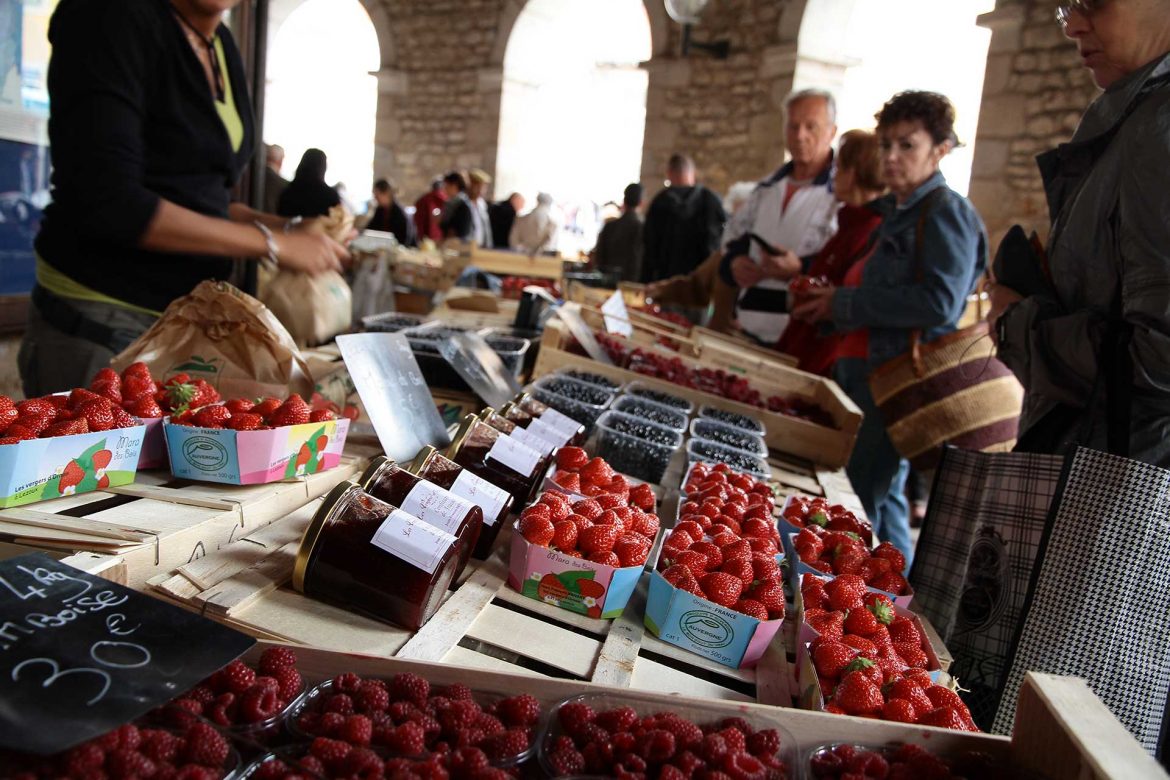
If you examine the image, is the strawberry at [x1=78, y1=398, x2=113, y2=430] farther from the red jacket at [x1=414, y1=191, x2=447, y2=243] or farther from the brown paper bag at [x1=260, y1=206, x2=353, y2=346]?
the red jacket at [x1=414, y1=191, x2=447, y2=243]

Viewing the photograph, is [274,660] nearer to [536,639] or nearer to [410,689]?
[410,689]

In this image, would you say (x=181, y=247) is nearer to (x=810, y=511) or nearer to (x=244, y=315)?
(x=244, y=315)

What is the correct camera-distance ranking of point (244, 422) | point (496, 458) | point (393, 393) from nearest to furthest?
1. point (244, 422)
2. point (496, 458)
3. point (393, 393)

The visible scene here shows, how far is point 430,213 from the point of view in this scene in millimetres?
10281

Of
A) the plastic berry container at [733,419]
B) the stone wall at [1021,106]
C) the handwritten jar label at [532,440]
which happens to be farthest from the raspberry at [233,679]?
the stone wall at [1021,106]

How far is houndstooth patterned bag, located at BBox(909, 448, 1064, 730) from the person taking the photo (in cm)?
169

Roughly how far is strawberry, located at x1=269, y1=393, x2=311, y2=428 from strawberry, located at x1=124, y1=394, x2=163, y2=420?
20 centimetres

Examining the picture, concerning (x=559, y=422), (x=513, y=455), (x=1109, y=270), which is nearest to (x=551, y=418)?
(x=559, y=422)

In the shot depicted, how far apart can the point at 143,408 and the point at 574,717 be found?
3.35 feet

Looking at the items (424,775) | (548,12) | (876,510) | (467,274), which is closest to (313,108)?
(548,12)

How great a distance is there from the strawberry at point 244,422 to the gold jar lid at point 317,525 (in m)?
0.36

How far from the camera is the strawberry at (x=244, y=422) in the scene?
148cm

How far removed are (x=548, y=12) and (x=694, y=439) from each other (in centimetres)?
1113

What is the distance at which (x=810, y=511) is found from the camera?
1850mm
